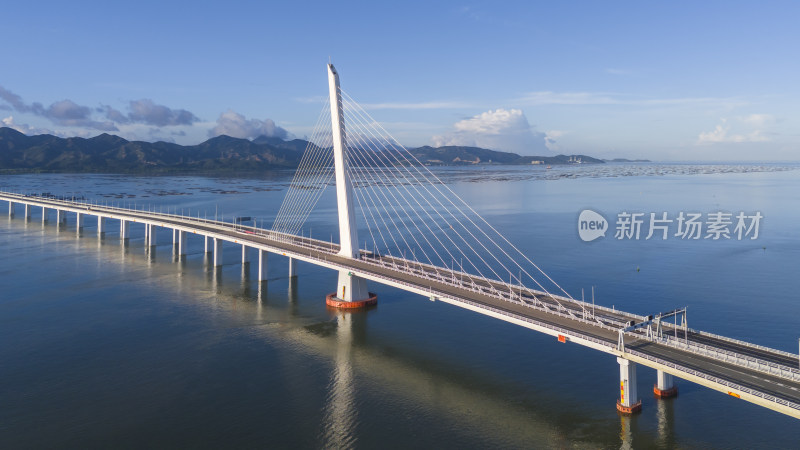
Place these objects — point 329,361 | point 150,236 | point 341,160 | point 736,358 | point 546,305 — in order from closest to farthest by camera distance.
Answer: point 736,358 → point 546,305 → point 329,361 → point 341,160 → point 150,236

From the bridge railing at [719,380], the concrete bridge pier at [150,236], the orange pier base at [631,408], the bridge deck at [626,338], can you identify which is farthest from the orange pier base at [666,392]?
the concrete bridge pier at [150,236]

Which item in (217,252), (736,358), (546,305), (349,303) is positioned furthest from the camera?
(217,252)

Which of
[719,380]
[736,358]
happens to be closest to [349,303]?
[736,358]

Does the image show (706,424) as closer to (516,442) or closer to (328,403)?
(516,442)

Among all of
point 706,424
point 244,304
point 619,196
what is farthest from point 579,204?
point 706,424

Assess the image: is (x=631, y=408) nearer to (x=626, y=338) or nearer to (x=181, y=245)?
(x=626, y=338)

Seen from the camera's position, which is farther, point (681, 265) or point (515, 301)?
point (681, 265)
